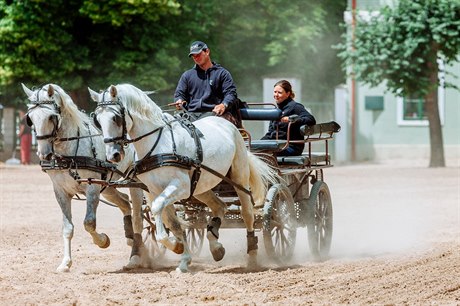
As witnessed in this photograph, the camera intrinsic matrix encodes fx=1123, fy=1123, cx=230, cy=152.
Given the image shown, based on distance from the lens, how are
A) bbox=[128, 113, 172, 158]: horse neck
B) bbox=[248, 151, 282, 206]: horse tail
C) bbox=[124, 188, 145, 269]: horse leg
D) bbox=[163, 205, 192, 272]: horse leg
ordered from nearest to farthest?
bbox=[128, 113, 172, 158]: horse neck, bbox=[163, 205, 192, 272]: horse leg, bbox=[124, 188, 145, 269]: horse leg, bbox=[248, 151, 282, 206]: horse tail

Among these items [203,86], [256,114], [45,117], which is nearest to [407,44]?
[256,114]

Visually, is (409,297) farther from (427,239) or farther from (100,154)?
(427,239)

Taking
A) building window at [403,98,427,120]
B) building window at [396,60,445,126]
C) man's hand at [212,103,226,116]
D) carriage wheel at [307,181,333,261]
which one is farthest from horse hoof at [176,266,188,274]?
building window at [403,98,427,120]

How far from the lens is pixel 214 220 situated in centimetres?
1161

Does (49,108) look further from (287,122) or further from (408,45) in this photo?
(408,45)

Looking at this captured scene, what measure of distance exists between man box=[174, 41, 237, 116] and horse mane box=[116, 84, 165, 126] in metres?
1.02

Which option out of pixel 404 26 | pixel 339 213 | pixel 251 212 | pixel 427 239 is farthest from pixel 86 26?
pixel 251 212

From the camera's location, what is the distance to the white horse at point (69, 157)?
1142 cm

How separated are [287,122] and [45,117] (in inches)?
117

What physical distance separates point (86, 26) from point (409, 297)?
25215mm

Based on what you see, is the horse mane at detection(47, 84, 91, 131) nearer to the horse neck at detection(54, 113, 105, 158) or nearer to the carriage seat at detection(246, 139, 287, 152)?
the horse neck at detection(54, 113, 105, 158)

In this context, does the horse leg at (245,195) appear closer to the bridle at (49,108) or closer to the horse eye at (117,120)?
the horse eye at (117,120)

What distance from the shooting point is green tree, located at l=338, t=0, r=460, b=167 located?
30625 millimetres

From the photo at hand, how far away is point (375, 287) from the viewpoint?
10.0 metres
